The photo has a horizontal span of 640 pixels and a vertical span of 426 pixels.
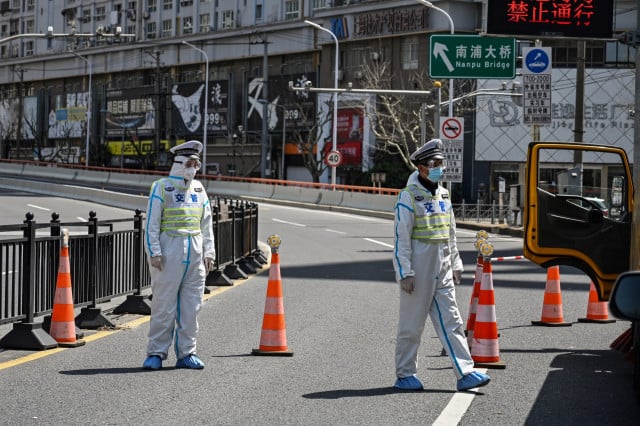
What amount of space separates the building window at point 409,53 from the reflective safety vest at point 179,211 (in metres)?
55.6

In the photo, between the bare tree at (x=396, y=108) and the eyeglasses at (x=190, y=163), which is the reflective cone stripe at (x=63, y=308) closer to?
the eyeglasses at (x=190, y=163)

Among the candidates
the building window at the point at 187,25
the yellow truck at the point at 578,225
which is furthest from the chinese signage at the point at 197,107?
the yellow truck at the point at 578,225

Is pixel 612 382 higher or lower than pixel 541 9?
lower

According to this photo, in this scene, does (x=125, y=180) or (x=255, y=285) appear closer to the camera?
→ (x=255, y=285)

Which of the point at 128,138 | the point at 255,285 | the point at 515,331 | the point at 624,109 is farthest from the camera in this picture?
the point at 128,138

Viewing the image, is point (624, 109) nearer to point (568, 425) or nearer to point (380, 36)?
point (380, 36)

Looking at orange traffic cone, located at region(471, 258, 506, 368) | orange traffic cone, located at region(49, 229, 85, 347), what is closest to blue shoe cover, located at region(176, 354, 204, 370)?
orange traffic cone, located at region(49, 229, 85, 347)

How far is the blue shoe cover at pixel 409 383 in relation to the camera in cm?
895

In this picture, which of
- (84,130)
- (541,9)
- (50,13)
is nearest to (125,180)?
(84,130)

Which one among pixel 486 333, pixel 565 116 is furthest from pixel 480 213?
pixel 486 333

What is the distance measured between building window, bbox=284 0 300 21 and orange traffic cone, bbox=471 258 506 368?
67513mm

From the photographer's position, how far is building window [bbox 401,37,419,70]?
213ft

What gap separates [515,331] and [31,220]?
563cm

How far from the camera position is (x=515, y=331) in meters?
13.2
